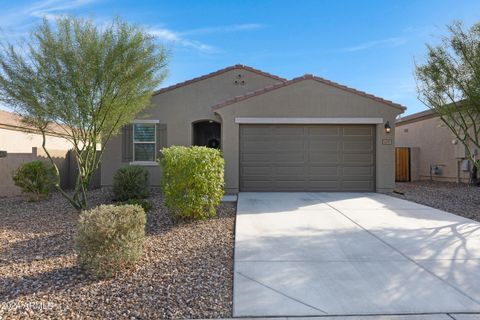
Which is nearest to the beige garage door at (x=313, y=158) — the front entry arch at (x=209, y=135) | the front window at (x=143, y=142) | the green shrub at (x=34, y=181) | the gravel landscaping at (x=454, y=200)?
the gravel landscaping at (x=454, y=200)

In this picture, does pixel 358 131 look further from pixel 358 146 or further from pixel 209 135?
pixel 209 135

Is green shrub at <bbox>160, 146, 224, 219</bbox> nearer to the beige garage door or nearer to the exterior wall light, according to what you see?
the beige garage door

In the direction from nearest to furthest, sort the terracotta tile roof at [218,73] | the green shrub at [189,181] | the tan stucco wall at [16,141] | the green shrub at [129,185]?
the green shrub at [189,181] < the green shrub at [129,185] < the terracotta tile roof at [218,73] < the tan stucco wall at [16,141]

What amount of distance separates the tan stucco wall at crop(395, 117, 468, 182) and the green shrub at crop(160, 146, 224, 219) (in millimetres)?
12621

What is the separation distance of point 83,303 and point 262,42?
1212cm

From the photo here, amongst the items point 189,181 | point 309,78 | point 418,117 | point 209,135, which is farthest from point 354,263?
point 418,117

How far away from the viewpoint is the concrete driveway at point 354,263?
139 inches

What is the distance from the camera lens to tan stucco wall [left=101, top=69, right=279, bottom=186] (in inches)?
489

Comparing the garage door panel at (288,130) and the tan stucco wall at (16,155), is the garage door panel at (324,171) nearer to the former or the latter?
the garage door panel at (288,130)

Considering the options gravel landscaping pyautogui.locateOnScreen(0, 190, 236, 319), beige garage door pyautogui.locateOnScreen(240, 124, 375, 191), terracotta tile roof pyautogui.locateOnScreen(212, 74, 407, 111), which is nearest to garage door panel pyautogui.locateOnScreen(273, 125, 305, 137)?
beige garage door pyautogui.locateOnScreen(240, 124, 375, 191)

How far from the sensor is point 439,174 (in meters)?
16.5

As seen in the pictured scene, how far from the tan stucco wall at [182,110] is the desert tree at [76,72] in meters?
4.05

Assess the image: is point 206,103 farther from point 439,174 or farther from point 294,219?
point 439,174

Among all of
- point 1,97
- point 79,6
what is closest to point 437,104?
point 79,6
